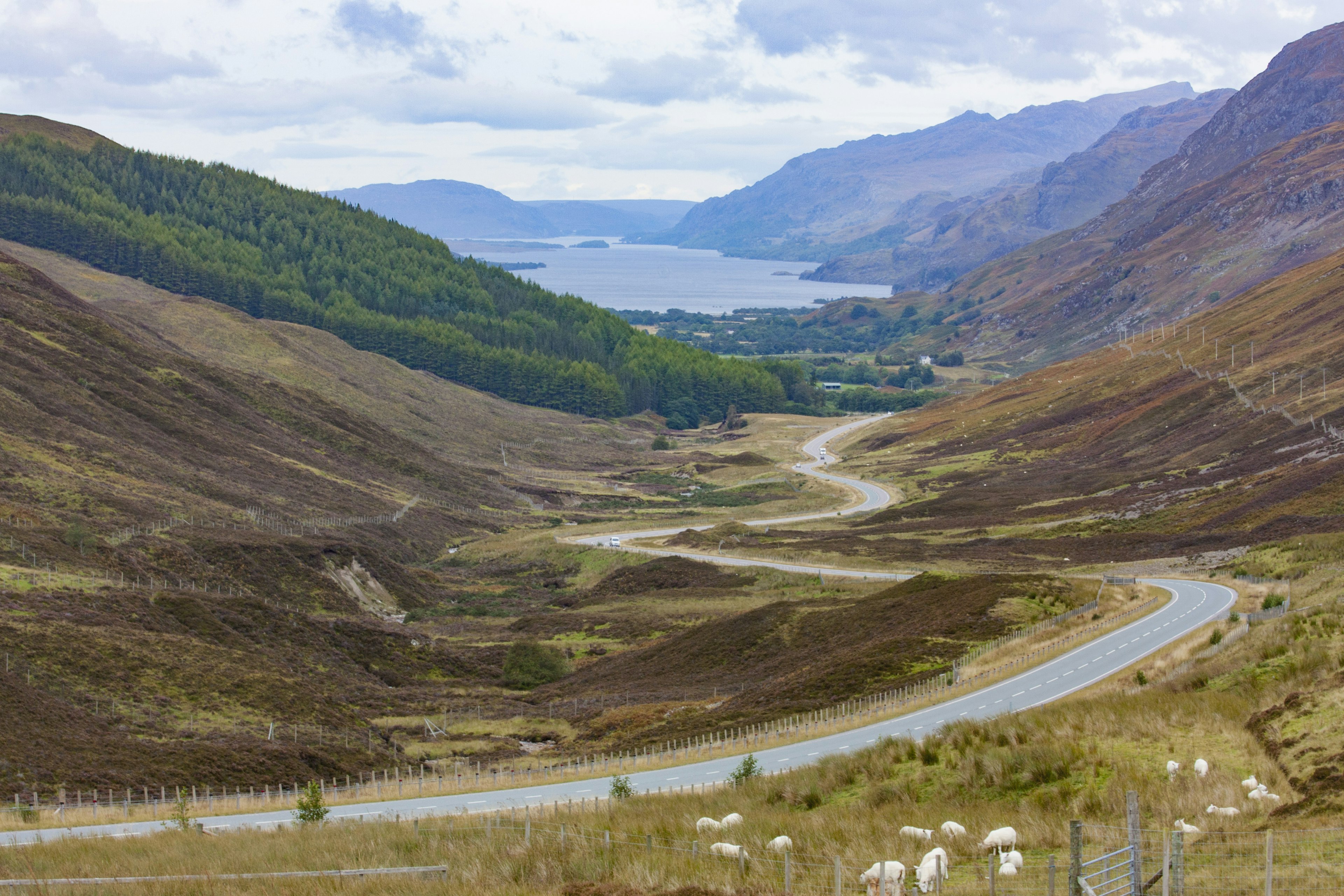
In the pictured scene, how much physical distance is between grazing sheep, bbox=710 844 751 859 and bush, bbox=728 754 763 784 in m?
8.77

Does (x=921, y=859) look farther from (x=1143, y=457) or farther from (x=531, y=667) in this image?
(x=1143, y=457)

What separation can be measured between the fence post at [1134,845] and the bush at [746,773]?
48.7 feet

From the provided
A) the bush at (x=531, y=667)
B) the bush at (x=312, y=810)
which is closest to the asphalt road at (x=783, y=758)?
the bush at (x=312, y=810)

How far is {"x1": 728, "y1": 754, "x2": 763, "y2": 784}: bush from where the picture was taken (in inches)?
1152

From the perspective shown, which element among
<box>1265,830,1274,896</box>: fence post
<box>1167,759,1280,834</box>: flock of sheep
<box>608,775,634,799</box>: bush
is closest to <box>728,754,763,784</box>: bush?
<box>608,775,634,799</box>: bush

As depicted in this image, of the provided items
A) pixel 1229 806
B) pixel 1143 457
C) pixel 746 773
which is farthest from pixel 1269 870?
pixel 1143 457

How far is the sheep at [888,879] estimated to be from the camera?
16.2 metres

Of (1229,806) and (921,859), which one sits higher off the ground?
(1229,806)

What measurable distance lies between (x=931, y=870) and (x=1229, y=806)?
5.99m

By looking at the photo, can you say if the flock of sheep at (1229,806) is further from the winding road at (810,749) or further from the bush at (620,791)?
the bush at (620,791)

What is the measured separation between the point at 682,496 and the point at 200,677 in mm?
97072

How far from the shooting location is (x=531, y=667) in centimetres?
6284

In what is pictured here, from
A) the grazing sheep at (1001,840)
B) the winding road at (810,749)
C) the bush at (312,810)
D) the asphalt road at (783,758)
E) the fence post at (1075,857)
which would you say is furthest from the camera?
the winding road at (810,749)

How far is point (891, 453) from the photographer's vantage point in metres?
168
